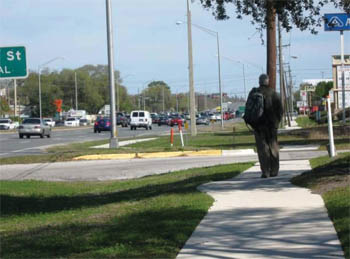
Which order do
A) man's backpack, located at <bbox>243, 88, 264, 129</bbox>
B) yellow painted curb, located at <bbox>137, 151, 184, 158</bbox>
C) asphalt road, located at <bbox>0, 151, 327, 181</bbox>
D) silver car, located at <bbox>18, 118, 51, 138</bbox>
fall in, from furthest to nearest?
silver car, located at <bbox>18, 118, 51, 138</bbox>
yellow painted curb, located at <bbox>137, 151, 184, 158</bbox>
asphalt road, located at <bbox>0, 151, 327, 181</bbox>
man's backpack, located at <bbox>243, 88, 264, 129</bbox>

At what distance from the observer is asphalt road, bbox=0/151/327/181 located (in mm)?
20750

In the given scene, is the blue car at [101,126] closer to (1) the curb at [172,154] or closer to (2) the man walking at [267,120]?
(1) the curb at [172,154]

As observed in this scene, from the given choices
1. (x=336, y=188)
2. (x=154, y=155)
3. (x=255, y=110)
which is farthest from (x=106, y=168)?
(x=336, y=188)

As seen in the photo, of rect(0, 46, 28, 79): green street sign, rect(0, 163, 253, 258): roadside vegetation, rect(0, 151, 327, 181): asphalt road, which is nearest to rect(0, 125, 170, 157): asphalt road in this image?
rect(0, 151, 327, 181): asphalt road

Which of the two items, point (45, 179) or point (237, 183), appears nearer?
point (237, 183)

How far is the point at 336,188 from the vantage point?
36.3 feet

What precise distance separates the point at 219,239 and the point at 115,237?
1301 millimetres

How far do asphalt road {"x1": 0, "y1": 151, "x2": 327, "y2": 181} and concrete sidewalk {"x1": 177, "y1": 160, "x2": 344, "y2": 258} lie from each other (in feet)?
28.9

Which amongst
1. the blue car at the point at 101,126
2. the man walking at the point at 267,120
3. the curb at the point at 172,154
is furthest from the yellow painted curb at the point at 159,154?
the blue car at the point at 101,126

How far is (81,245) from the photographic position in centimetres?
806

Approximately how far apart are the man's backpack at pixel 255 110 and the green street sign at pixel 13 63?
13.7 feet

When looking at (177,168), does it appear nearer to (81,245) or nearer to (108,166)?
(108,166)

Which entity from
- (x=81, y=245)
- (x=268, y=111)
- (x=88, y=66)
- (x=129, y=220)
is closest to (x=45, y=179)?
(x=268, y=111)

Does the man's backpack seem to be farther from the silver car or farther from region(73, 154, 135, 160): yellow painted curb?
the silver car
